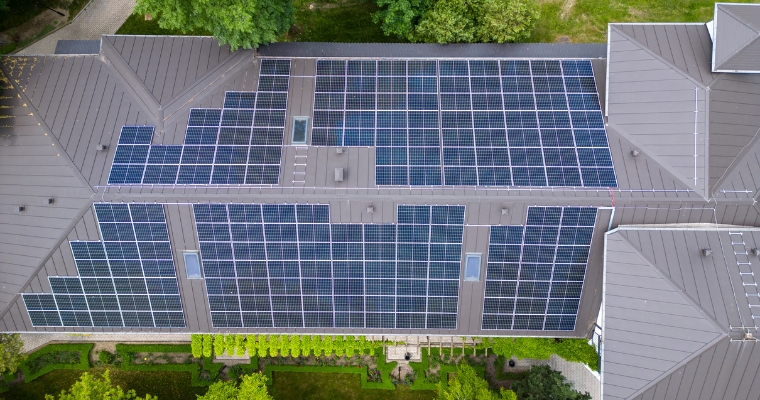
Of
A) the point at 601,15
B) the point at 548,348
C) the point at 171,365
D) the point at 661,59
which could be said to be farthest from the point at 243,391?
the point at 601,15

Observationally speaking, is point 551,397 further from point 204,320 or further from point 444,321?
point 204,320

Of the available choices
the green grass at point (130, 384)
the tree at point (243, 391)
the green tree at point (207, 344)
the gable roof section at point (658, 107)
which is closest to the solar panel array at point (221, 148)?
the green tree at point (207, 344)

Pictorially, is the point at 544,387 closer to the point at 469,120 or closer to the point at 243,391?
the point at 469,120

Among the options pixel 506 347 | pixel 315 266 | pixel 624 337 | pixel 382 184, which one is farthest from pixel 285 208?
pixel 624 337

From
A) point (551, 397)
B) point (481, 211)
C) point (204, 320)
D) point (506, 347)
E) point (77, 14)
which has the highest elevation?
point (77, 14)

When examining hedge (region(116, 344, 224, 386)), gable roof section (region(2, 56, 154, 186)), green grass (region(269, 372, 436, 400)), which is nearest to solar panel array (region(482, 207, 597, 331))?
green grass (region(269, 372, 436, 400))

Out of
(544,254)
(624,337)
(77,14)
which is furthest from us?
(77,14)
